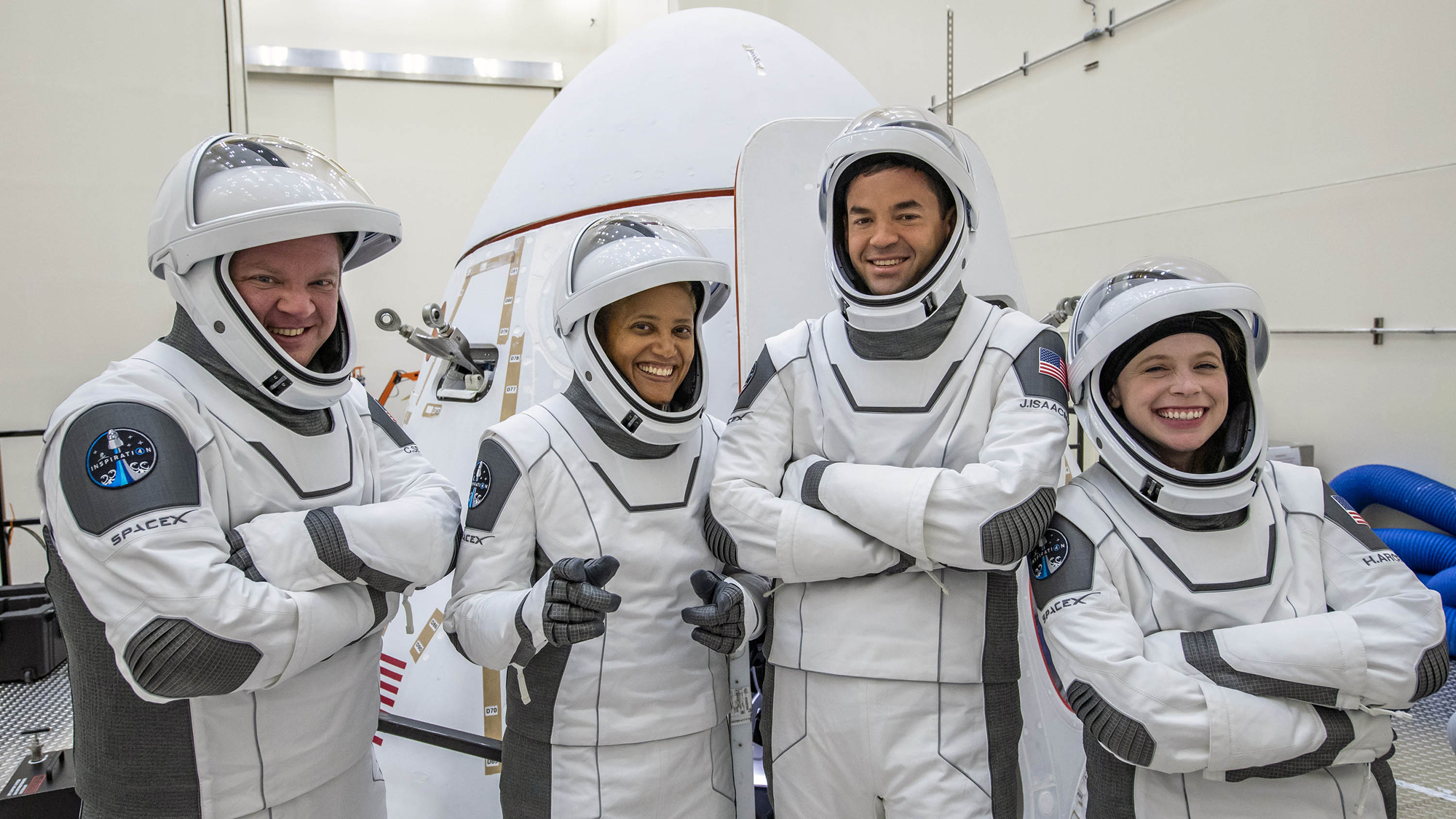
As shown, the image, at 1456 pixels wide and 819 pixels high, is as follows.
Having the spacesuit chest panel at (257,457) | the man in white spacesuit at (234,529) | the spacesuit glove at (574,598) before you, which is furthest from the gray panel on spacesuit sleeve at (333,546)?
the spacesuit glove at (574,598)

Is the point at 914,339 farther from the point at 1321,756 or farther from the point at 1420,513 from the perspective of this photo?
the point at 1420,513

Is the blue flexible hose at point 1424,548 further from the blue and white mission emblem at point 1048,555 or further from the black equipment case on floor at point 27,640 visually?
the black equipment case on floor at point 27,640

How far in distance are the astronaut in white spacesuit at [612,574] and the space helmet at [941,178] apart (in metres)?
0.30

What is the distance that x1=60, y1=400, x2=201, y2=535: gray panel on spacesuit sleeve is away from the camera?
1.44m

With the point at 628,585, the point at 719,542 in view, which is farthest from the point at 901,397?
→ the point at 628,585

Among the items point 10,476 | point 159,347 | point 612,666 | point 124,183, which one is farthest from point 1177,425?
point 10,476

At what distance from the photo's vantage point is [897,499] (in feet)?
5.48

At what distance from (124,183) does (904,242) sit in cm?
551

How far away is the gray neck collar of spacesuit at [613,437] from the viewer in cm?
195

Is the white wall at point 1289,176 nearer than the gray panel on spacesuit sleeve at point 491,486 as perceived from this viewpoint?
No

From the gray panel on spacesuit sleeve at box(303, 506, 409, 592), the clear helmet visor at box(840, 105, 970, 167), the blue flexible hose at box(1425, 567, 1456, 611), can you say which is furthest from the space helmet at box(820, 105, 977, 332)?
the blue flexible hose at box(1425, 567, 1456, 611)

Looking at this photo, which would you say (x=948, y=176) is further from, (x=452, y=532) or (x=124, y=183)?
(x=124, y=183)

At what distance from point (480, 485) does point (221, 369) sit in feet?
1.82

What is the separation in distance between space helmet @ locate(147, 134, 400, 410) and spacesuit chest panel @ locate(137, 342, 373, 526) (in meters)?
0.07
